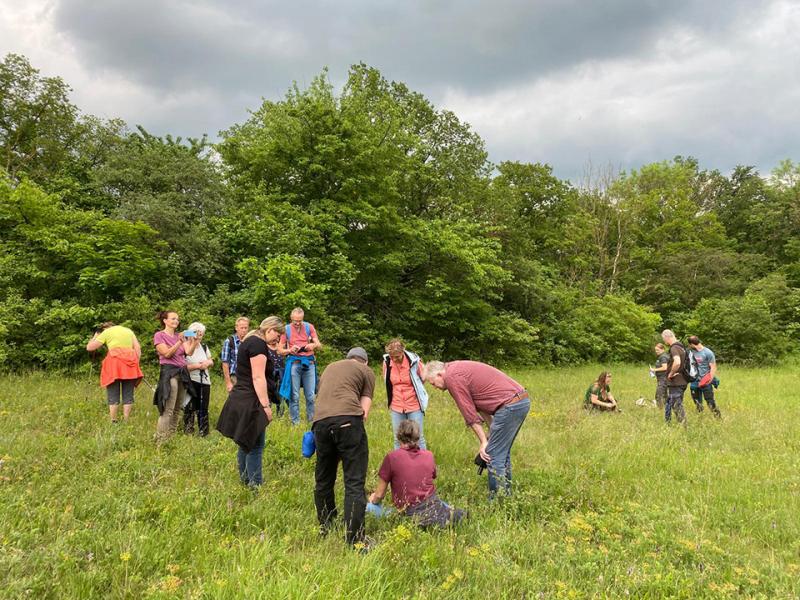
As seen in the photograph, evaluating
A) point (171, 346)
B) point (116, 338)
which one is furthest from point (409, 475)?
point (116, 338)

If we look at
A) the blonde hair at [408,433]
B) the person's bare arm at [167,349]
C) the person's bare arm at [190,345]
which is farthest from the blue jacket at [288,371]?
the blonde hair at [408,433]

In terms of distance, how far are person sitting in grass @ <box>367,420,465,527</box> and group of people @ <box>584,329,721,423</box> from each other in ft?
20.0

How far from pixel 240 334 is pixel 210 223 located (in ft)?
27.3

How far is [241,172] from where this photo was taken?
15.7 metres

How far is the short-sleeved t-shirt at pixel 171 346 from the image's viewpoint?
6.05 m

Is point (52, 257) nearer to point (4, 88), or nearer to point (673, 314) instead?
point (4, 88)

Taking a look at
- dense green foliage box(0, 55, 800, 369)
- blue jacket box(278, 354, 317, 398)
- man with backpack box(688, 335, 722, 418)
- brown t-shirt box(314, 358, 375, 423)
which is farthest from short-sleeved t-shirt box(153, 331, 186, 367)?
man with backpack box(688, 335, 722, 418)

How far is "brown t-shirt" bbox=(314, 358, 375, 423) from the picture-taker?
12.4 ft

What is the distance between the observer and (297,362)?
7.22 m

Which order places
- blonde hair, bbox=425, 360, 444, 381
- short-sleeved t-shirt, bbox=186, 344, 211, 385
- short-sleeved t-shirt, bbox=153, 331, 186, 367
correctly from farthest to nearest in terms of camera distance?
short-sleeved t-shirt, bbox=186, 344, 211, 385, short-sleeved t-shirt, bbox=153, 331, 186, 367, blonde hair, bbox=425, 360, 444, 381

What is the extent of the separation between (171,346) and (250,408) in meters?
2.42

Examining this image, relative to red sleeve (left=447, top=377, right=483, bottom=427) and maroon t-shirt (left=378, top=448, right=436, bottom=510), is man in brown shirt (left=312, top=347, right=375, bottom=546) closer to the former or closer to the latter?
maroon t-shirt (left=378, top=448, right=436, bottom=510)

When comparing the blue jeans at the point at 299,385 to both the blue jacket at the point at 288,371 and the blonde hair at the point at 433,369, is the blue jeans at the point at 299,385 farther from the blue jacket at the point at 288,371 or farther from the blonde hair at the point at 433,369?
the blonde hair at the point at 433,369

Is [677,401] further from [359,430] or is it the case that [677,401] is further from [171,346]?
[171,346]
